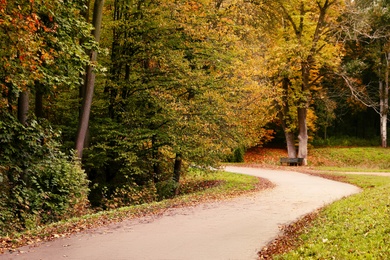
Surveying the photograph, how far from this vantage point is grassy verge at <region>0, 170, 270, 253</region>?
8.67 metres

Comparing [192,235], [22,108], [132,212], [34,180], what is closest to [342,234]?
[192,235]

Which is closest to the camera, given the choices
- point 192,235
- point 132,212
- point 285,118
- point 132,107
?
point 192,235

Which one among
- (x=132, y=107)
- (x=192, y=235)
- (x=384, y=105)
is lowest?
(x=192, y=235)

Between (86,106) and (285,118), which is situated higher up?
(285,118)

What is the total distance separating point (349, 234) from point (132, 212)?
6068 millimetres

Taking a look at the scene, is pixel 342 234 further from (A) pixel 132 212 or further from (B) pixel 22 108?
(B) pixel 22 108

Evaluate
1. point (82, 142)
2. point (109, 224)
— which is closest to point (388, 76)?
point (82, 142)

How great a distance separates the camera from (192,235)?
8.94 metres

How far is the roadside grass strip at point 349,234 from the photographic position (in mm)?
6633

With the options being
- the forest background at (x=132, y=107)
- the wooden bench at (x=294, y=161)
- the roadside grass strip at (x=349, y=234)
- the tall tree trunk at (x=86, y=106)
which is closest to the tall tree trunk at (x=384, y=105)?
the wooden bench at (x=294, y=161)

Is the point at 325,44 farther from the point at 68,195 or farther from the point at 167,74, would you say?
the point at 68,195

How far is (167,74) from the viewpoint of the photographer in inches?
644

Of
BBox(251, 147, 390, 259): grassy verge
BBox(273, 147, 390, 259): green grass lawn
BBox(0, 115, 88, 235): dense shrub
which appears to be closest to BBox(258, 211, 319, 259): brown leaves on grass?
BBox(251, 147, 390, 259): grassy verge

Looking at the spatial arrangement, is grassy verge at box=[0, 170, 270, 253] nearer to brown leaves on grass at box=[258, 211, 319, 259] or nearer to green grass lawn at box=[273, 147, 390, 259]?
brown leaves on grass at box=[258, 211, 319, 259]
